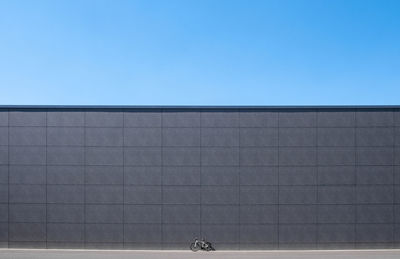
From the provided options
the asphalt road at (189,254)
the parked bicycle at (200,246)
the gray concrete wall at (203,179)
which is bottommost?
the asphalt road at (189,254)

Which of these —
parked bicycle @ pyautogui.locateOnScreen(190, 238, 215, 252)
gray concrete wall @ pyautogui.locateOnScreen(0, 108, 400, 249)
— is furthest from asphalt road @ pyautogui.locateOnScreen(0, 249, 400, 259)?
gray concrete wall @ pyautogui.locateOnScreen(0, 108, 400, 249)

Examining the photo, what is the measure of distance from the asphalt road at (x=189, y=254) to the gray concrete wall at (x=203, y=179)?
453mm

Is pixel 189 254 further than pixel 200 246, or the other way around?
pixel 200 246

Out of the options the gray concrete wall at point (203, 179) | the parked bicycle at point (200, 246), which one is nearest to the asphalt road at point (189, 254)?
the parked bicycle at point (200, 246)

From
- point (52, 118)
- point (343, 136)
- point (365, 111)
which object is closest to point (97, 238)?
point (52, 118)

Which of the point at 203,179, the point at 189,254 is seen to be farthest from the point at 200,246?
the point at 203,179

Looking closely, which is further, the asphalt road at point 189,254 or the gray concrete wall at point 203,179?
the gray concrete wall at point 203,179

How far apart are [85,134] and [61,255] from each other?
5.71m

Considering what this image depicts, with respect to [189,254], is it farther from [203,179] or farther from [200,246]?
[203,179]

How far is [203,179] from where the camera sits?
1716 centimetres

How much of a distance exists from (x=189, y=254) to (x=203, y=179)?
3.53 metres

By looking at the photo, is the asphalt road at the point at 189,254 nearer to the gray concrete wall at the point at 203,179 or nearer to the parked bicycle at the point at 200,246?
the parked bicycle at the point at 200,246

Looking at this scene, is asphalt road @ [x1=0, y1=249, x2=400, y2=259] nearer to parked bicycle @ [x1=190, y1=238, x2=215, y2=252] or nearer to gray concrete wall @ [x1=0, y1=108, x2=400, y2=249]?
parked bicycle @ [x1=190, y1=238, x2=215, y2=252]

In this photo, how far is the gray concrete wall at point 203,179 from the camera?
17.0 metres
